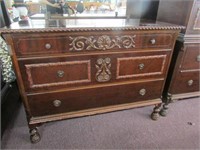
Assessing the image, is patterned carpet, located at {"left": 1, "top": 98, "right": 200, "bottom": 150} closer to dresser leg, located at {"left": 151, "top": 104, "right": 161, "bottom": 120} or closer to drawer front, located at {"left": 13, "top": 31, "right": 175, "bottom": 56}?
dresser leg, located at {"left": 151, "top": 104, "right": 161, "bottom": 120}

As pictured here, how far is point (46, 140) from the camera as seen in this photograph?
4.43ft

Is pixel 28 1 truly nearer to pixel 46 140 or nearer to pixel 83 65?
pixel 83 65

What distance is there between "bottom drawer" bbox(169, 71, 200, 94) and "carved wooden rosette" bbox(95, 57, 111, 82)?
2.23 feet

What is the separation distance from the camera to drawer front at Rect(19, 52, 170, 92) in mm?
1078

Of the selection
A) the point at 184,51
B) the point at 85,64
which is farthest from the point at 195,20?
the point at 85,64

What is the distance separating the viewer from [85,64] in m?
1.15

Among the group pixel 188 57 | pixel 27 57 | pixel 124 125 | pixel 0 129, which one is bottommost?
pixel 124 125

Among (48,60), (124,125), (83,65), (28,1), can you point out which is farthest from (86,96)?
(28,1)

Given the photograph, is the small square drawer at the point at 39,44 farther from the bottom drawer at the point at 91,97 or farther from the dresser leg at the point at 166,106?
the dresser leg at the point at 166,106

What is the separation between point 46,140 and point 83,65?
74 cm

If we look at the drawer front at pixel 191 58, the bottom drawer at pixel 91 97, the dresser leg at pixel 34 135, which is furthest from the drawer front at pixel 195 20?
the dresser leg at pixel 34 135

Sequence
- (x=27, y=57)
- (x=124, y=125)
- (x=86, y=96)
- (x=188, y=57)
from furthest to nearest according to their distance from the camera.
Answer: (x=124, y=125), (x=188, y=57), (x=86, y=96), (x=27, y=57)

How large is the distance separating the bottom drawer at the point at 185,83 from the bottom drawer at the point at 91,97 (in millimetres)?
174

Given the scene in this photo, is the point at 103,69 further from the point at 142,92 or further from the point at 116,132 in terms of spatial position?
the point at 116,132
